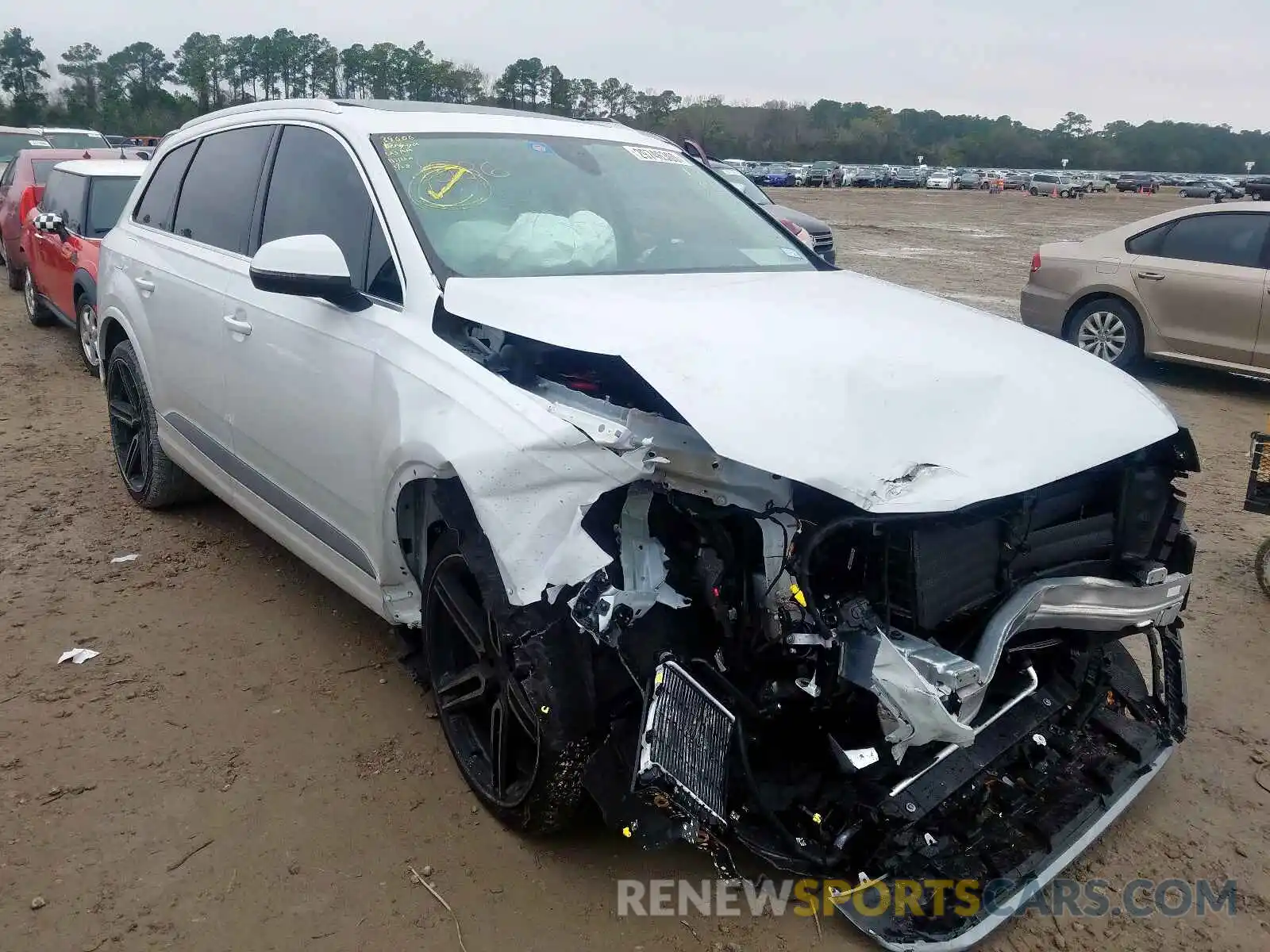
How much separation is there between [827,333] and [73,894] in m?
2.48

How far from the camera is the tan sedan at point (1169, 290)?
8039 mm

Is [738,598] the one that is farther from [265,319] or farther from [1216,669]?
[1216,669]

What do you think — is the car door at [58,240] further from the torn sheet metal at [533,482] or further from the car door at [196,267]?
the torn sheet metal at [533,482]

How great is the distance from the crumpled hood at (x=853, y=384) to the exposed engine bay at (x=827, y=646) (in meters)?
0.11

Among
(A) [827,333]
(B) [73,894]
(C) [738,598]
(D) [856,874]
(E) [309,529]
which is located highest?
(A) [827,333]

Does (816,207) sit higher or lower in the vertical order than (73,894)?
higher

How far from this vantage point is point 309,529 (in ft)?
11.6

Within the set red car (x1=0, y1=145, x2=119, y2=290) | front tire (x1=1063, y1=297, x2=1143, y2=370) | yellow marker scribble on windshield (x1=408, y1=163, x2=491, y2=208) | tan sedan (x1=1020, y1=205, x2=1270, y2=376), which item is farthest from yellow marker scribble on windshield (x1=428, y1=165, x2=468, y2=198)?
red car (x1=0, y1=145, x2=119, y2=290)

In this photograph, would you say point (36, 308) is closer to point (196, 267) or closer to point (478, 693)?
point (196, 267)

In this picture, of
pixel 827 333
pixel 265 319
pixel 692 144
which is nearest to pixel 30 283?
pixel 692 144

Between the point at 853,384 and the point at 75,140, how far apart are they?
16.8m

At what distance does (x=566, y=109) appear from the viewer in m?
35.1

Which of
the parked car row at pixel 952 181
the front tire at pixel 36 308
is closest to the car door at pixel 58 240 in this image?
the front tire at pixel 36 308

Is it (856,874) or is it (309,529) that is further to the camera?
(309,529)
